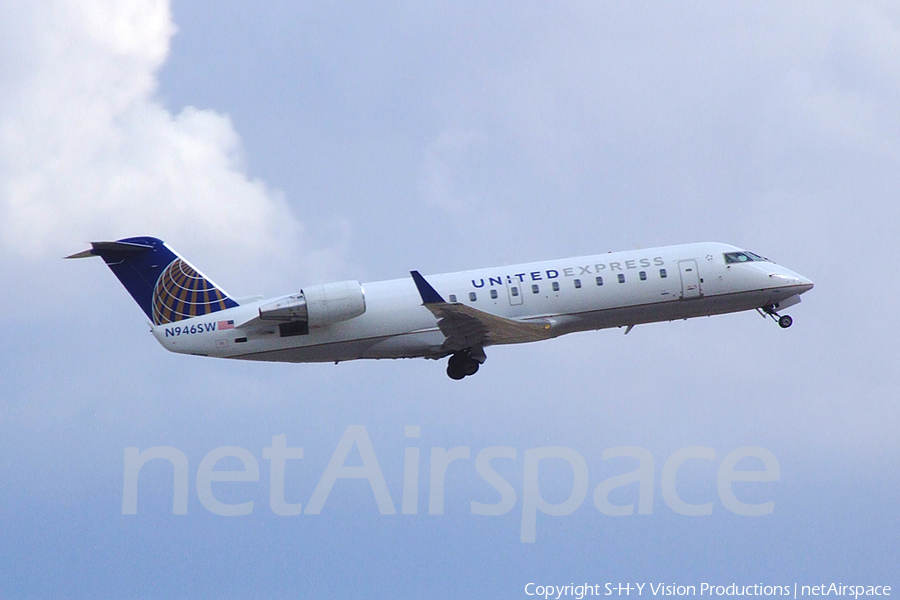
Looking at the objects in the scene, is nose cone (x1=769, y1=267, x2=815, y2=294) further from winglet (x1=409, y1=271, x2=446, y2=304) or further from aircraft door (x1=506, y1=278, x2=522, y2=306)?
winglet (x1=409, y1=271, x2=446, y2=304)

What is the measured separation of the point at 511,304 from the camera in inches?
1137

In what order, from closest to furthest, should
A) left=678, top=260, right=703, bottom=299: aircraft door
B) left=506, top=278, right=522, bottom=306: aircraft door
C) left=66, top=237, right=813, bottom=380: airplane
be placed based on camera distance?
left=66, top=237, right=813, bottom=380: airplane, left=506, top=278, right=522, bottom=306: aircraft door, left=678, top=260, right=703, bottom=299: aircraft door

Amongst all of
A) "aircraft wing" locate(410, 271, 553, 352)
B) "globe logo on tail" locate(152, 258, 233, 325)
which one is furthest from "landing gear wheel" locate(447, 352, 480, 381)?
"globe logo on tail" locate(152, 258, 233, 325)

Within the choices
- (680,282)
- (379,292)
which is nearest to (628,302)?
(680,282)

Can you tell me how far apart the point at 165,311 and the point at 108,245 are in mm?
2069

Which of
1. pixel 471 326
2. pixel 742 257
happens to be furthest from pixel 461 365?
pixel 742 257

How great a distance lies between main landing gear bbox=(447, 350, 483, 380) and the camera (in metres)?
29.5

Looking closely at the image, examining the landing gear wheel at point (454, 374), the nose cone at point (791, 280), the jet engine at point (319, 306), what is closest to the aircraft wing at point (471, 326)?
the landing gear wheel at point (454, 374)

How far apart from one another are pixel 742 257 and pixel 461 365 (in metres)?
8.10

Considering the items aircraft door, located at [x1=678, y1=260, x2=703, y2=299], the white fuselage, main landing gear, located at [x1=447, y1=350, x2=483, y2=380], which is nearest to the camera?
the white fuselage

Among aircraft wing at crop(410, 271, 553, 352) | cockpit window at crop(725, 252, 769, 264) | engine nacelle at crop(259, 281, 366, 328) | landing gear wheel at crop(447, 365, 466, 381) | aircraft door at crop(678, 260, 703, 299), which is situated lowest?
landing gear wheel at crop(447, 365, 466, 381)

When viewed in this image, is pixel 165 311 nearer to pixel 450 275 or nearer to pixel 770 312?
pixel 450 275

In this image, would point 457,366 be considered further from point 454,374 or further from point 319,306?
point 319,306

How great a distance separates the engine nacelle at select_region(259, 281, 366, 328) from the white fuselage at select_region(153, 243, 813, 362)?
0.45m
